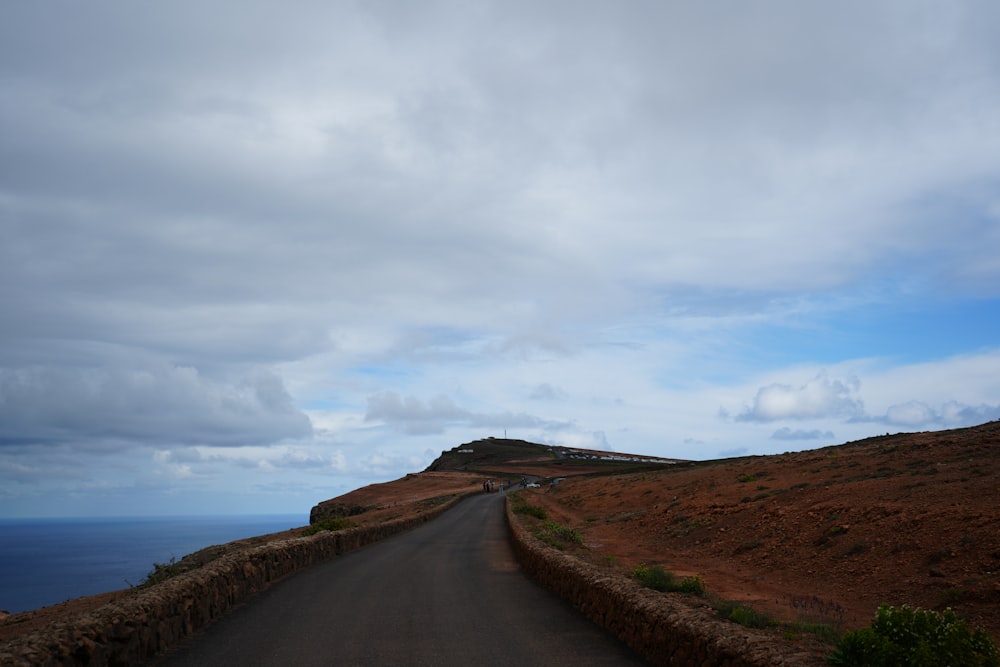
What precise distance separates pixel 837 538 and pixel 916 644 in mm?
14833

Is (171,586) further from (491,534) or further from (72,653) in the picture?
(491,534)

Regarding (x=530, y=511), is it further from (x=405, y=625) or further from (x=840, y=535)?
(x=405, y=625)

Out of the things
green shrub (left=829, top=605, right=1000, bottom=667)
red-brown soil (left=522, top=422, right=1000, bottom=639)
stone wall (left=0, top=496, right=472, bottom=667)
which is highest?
stone wall (left=0, top=496, right=472, bottom=667)

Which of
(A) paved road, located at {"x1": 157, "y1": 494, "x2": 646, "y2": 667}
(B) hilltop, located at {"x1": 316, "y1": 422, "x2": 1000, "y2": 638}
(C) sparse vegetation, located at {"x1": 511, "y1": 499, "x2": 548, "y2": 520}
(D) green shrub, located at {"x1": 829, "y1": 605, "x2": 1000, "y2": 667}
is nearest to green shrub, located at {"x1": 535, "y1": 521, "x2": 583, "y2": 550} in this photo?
(B) hilltop, located at {"x1": 316, "y1": 422, "x2": 1000, "y2": 638}

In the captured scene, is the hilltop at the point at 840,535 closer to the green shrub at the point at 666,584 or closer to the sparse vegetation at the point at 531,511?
the green shrub at the point at 666,584

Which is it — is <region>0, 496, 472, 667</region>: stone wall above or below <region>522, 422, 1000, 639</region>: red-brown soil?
above

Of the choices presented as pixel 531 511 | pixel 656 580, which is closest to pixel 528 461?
pixel 531 511

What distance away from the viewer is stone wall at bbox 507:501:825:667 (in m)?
6.67

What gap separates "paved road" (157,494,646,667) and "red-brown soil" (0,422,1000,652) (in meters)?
2.49

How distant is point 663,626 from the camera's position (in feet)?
27.6

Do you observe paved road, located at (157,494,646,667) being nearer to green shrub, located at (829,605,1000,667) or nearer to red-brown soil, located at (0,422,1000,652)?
red-brown soil, located at (0,422,1000,652)

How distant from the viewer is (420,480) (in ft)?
353

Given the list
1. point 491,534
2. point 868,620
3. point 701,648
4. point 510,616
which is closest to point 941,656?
point 701,648

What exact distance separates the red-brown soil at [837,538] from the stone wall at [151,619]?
1.06 m
